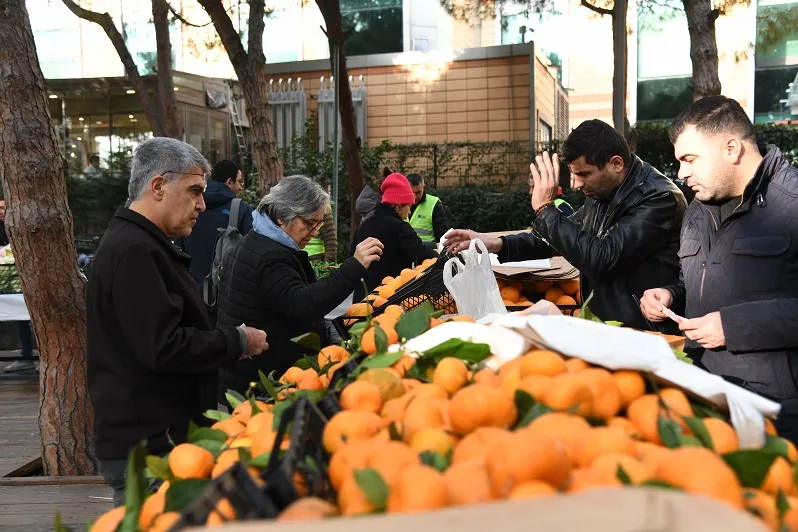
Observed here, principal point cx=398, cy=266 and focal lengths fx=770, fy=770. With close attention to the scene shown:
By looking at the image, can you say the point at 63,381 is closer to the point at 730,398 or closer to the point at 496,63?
the point at 730,398

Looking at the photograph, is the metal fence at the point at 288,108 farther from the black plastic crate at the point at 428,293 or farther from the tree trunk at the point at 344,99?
the black plastic crate at the point at 428,293

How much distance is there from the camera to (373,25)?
1759cm

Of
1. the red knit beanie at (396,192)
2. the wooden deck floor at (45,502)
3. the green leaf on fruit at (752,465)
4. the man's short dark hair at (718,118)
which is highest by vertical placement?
the man's short dark hair at (718,118)

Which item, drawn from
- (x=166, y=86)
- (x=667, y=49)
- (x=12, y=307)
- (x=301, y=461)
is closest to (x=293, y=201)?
(x=301, y=461)

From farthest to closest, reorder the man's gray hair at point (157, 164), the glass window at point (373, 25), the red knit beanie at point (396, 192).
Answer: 1. the glass window at point (373, 25)
2. the red knit beanie at point (396, 192)
3. the man's gray hair at point (157, 164)

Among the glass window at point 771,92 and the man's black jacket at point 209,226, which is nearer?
the man's black jacket at point 209,226

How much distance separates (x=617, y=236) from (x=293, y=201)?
141cm

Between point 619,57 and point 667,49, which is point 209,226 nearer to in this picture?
point 619,57

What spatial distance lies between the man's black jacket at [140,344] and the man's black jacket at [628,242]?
Result: 143cm

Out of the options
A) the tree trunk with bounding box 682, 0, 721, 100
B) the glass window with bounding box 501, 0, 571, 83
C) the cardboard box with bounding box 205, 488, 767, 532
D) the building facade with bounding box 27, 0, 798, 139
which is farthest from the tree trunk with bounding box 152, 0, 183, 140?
the cardboard box with bounding box 205, 488, 767, 532


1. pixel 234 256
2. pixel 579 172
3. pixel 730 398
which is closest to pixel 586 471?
pixel 730 398

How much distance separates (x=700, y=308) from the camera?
8.47ft

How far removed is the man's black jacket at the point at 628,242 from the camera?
3102 mm

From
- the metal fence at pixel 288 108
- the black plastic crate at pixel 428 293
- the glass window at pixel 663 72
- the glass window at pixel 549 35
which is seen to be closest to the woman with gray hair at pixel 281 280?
the black plastic crate at pixel 428 293
